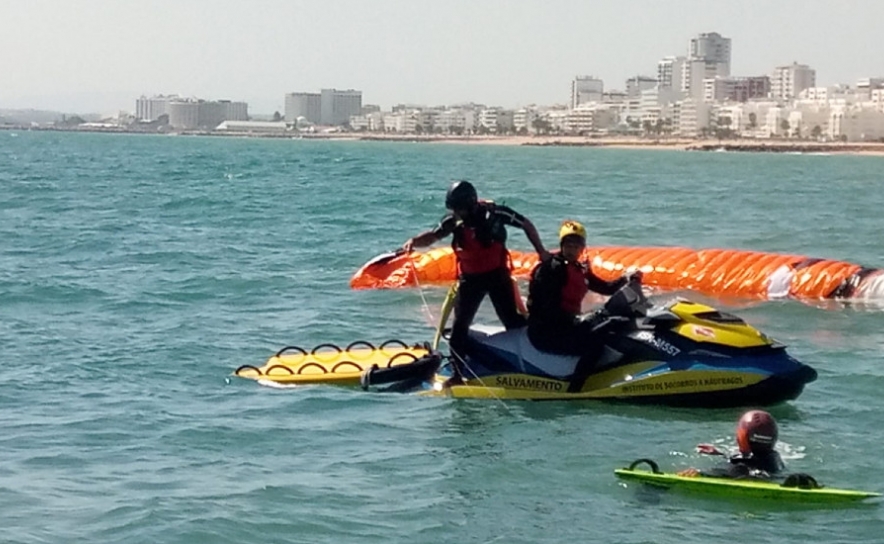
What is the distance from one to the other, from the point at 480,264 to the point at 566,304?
0.78 metres

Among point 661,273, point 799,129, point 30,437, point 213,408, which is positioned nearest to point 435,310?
point 661,273

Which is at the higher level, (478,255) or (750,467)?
(478,255)

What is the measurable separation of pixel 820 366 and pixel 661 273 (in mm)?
6321

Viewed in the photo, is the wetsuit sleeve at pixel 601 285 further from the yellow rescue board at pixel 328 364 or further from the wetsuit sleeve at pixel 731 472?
the wetsuit sleeve at pixel 731 472

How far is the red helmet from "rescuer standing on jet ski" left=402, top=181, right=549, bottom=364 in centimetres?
296

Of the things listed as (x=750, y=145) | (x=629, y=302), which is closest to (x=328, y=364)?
(x=629, y=302)

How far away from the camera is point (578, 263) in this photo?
11.5m

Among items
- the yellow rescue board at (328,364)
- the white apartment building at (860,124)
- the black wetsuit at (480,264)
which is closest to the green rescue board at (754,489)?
the black wetsuit at (480,264)

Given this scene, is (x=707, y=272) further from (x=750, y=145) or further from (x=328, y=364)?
(x=750, y=145)

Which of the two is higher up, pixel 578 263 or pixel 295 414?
pixel 578 263

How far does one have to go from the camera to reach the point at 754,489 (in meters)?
8.49

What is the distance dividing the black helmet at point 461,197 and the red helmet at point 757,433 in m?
3.33

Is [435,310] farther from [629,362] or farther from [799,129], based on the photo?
[799,129]

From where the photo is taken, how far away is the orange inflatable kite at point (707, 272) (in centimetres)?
1831
